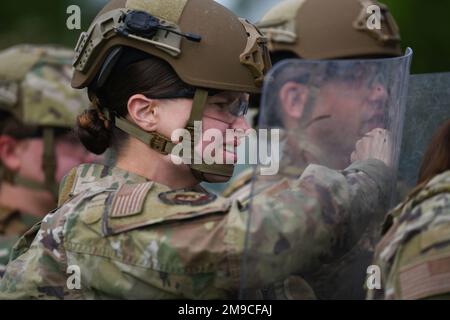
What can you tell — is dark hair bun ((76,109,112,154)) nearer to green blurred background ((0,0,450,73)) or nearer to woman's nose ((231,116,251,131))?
woman's nose ((231,116,251,131))

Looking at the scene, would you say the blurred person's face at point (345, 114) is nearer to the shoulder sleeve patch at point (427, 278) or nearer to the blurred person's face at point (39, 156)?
the shoulder sleeve patch at point (427, 278)

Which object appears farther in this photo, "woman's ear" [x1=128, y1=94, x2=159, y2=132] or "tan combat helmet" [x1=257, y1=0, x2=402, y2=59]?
"tan combat helmet" [x1=257, y1=0, x2=402, y2=59]

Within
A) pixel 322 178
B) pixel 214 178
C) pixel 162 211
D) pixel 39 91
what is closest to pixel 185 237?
pixel 162 211

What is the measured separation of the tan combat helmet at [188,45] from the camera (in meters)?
3.99

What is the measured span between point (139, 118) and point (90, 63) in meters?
0.29

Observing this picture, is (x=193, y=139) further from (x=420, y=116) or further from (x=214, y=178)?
(x=420, y=116)

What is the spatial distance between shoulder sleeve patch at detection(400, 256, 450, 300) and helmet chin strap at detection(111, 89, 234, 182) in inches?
43.5

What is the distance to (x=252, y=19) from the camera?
13.0 m

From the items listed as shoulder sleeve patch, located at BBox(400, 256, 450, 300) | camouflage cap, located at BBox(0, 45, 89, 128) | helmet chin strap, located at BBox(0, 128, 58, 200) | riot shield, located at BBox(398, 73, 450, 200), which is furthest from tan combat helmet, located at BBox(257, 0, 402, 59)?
shoulder sleeve patch, located at BBox(400, 256, 450, 300)

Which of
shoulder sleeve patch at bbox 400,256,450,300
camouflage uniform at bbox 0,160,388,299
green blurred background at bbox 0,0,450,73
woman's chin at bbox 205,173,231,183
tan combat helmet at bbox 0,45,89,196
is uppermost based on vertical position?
green blurred background at bbox 0,0,450,73

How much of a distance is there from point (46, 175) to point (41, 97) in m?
0.51

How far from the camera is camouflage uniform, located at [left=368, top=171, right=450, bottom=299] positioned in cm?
314
